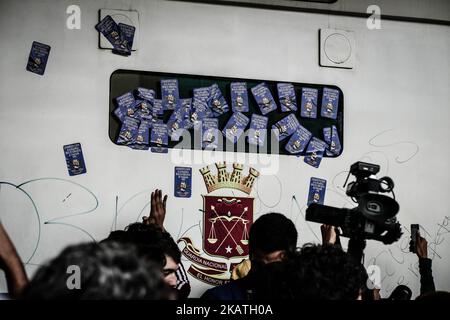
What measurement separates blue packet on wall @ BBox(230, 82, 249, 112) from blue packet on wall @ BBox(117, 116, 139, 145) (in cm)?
63

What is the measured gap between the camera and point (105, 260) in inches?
48.3

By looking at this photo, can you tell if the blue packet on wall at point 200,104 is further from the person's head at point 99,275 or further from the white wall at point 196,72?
the person's head at point 99,275

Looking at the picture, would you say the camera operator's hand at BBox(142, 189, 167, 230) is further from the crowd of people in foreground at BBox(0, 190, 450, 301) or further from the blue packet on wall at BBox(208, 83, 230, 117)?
the blue packet on wall at BBox(208, 83, 230, 117)

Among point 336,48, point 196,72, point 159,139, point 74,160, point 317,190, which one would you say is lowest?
point 317,190

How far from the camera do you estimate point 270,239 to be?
304cm

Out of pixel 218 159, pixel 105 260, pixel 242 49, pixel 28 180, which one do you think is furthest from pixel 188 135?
pixel 105 260

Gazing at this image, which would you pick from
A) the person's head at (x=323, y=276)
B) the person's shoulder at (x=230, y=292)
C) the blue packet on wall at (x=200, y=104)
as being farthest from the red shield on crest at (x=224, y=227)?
the person's head at (x=323, y=276)

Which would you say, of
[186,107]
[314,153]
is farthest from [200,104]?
[314,153]

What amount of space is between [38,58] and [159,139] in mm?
830

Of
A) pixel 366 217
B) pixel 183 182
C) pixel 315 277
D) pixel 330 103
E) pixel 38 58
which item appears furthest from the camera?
pixel 330 103

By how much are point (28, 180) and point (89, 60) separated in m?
0.78

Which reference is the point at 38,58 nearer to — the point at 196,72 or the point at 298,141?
the point at 196,72

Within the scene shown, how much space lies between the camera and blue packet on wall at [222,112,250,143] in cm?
412

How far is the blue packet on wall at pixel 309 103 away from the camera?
4277 mm
